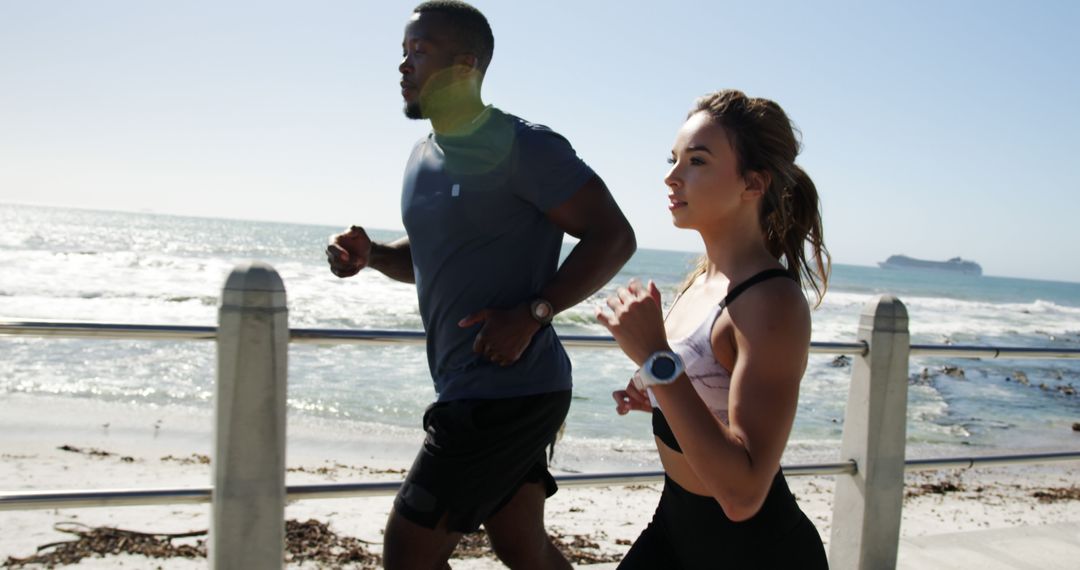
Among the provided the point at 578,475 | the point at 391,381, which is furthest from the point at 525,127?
the point at 391,381

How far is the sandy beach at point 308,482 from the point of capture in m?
5.50

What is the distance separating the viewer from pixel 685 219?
6.12 ft

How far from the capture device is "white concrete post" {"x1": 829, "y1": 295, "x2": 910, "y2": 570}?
362 cm

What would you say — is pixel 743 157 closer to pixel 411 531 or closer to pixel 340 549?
pixel 411 531

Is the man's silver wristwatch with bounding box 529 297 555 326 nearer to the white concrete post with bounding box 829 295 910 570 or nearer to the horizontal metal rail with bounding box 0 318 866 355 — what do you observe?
the horizontal metal rail with bounding box 0 318 866 355

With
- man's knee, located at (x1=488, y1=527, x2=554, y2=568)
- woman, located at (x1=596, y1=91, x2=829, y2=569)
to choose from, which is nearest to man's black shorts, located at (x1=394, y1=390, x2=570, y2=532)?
man's knee, located at (x1=488, y1=527, x2=554, y2=568)

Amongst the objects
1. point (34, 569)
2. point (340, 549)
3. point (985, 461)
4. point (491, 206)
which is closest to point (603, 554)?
point (340, 549)

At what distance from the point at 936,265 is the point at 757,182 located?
175 m

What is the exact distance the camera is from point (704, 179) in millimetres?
1837

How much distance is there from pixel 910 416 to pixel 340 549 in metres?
11.0

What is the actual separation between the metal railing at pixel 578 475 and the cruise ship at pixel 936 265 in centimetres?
16620

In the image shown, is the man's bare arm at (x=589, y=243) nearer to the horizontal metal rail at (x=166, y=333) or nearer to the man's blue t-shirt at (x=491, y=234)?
the man's blue t-shirt at (x=491, y=234)

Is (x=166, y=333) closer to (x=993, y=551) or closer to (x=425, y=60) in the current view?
(x=425, y=60)

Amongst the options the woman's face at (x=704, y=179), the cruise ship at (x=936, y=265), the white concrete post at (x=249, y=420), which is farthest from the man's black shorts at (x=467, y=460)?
the cruise ship at (x=936, y=265)
